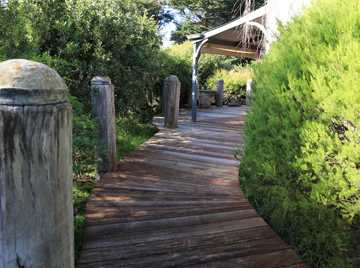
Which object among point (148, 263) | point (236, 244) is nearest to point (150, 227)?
point (148, 263)

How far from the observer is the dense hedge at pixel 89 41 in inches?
199

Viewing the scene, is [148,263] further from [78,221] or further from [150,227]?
[78,221]

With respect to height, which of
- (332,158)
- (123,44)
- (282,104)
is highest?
(123,44)

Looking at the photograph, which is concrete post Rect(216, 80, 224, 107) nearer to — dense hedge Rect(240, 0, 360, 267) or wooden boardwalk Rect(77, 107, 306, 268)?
wooden boardwalk Rect(77, 107, 306, 268)

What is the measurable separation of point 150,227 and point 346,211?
4.93ft

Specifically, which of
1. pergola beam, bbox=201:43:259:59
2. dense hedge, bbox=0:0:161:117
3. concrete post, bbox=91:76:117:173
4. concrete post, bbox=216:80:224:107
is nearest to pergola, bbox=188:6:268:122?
pergola beam, bbox=201:43:259:59

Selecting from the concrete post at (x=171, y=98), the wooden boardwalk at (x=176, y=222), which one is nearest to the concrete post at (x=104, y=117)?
the wooden boardwalk at (x=176, y=222)

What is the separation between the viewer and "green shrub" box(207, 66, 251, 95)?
15.3 m

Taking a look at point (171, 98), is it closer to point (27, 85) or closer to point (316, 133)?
point (316, 133)

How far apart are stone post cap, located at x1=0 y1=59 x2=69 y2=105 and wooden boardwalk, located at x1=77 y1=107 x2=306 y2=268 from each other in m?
1.49

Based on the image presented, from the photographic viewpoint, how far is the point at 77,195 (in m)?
3.51

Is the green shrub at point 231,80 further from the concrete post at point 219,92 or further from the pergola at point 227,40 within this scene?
the pergola at point 227,40

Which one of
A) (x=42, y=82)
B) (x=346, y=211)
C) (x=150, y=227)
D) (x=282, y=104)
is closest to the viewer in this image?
(x=42, y=82)

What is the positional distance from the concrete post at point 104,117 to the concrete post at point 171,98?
11.6ft
